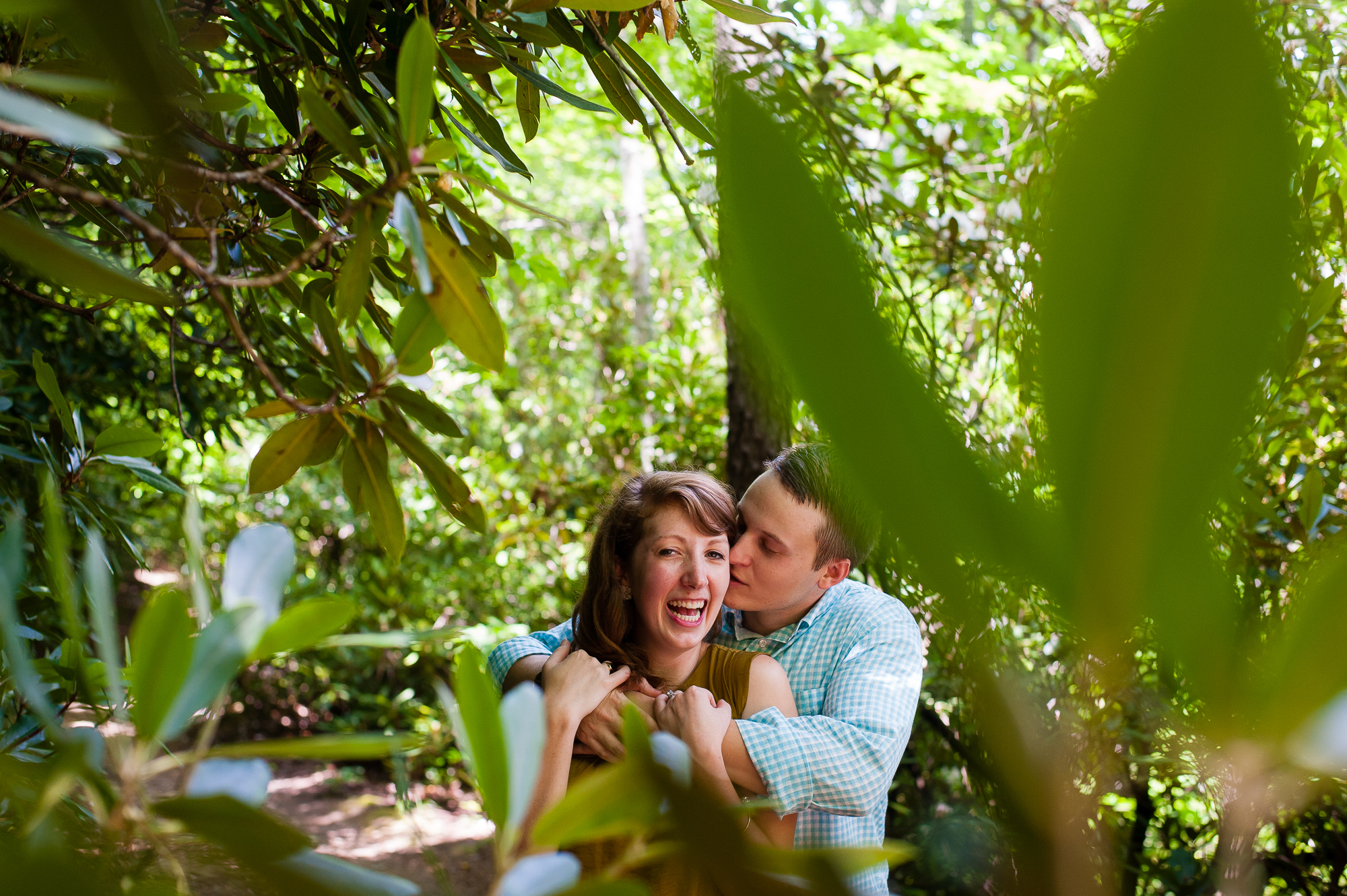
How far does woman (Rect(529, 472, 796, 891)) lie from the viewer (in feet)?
4.03

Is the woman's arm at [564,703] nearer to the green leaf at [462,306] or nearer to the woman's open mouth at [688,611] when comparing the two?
the woman's open mouth at [688,611]

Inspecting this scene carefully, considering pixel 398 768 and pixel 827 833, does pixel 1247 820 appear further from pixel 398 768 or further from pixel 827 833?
pixel 827 833

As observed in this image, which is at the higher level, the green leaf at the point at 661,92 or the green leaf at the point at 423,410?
the green leaf at the point at 661,92

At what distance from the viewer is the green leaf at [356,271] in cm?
52

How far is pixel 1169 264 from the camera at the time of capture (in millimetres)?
94

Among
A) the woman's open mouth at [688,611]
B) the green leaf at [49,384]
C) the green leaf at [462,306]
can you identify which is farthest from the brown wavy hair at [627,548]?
the green leaf at [462,306]

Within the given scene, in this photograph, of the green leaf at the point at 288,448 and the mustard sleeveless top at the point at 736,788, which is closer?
the green leaf at the point at 288,448

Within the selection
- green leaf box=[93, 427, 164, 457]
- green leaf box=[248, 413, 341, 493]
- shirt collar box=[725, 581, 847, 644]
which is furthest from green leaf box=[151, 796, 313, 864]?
shirt collar box=[725, 581, 847, 644]

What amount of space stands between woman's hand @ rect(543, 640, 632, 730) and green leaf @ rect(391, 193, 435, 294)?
75 cm

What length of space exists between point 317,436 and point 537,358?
5.00 meters

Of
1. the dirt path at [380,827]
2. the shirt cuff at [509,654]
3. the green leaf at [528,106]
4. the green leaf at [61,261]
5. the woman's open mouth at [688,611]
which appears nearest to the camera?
the green leaf at [61,261]

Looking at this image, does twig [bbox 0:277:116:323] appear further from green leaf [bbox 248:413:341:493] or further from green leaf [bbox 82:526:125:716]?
green leaf [bbox 82:526:125:716]

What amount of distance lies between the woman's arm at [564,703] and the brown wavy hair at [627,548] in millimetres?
90

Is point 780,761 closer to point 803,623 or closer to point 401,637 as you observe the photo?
point 803,623
